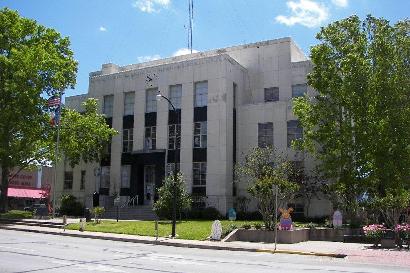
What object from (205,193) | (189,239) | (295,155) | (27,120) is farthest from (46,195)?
(189,239)

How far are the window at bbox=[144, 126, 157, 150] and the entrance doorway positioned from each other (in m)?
1.95

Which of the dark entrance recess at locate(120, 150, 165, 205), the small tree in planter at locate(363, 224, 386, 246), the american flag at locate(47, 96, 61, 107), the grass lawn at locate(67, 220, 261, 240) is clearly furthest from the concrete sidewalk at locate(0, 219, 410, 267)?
the dark entrance recess at locate(120, 150, 165, 205)

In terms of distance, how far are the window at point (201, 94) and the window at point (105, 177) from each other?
11769mm

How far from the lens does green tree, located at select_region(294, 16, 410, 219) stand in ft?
102

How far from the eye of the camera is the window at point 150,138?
46.2m

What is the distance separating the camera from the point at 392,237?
22891 mm

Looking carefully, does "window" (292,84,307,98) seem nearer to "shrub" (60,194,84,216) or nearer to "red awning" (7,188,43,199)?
"shrub" (60,194,84,216)

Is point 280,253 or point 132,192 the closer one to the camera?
point 280,253

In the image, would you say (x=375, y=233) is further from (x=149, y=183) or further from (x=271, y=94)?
(x=149, y=183)

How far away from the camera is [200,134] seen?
43531mm

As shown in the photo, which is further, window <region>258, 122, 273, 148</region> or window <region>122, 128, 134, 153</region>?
window <region>122, 128, 134, 153</region>

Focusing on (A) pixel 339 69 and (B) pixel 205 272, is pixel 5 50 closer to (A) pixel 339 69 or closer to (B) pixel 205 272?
(A) pixel 339 69

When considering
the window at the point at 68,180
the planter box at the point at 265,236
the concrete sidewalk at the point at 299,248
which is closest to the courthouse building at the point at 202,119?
the window at the point at 68,180

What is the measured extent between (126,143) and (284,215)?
25642 mm
